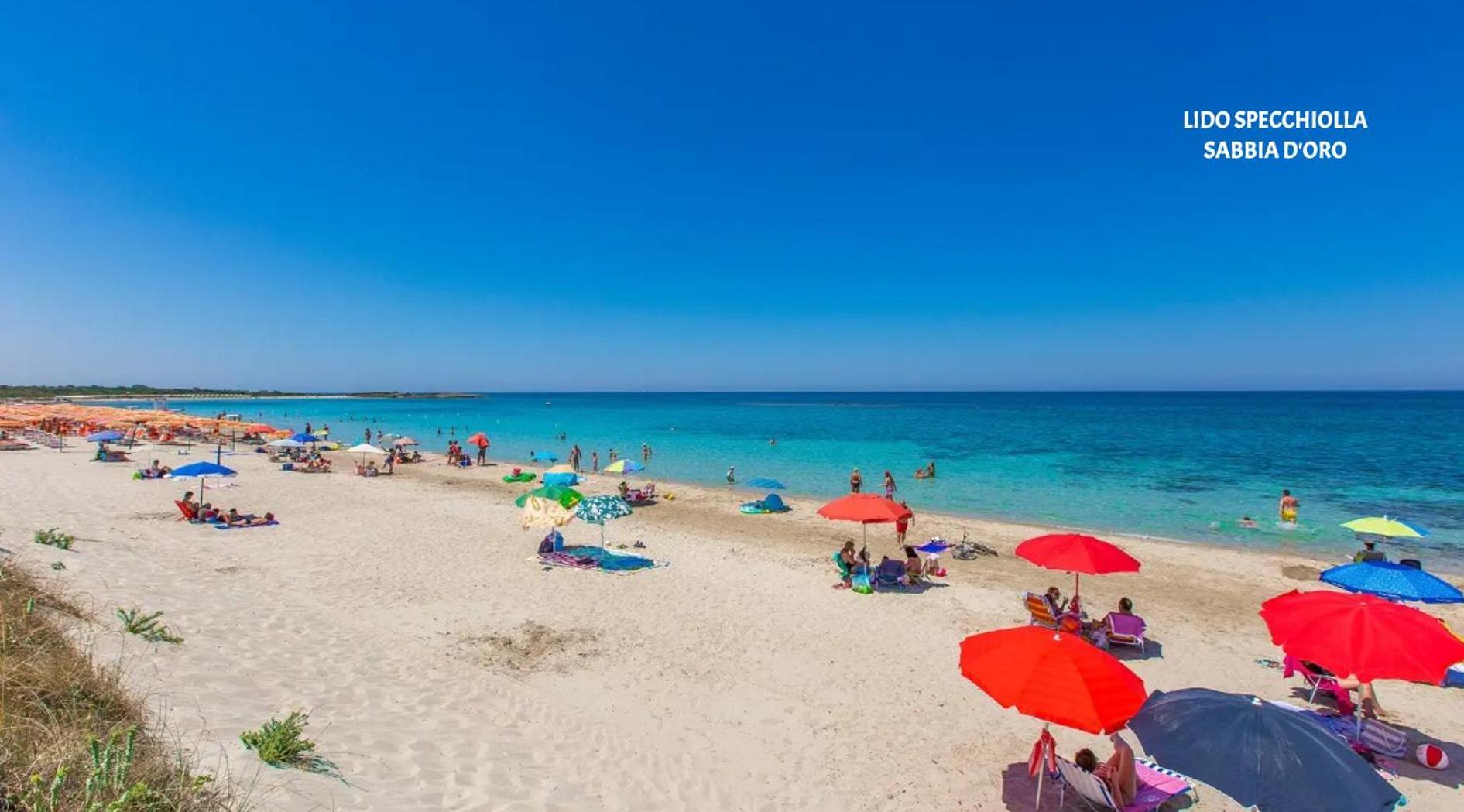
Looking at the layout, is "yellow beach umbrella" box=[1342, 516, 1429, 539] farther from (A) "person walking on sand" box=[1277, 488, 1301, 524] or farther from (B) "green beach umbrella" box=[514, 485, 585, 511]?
(B) "green beach umbrella" box=[514, 485, 585, 511]

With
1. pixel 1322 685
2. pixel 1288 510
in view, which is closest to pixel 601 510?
pixel 1322 685

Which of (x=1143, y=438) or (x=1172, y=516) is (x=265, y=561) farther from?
(x=1143, y=438)

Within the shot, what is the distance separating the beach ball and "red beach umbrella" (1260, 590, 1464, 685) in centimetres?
124

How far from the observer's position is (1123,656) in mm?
9805

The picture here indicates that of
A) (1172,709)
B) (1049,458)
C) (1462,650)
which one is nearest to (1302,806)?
(1172,709)

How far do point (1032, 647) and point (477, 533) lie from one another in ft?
47.7

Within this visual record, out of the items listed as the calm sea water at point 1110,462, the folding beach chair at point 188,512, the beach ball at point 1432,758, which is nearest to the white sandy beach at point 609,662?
the beach ball at point 1432,758

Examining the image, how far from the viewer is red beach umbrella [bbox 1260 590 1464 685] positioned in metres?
6.01

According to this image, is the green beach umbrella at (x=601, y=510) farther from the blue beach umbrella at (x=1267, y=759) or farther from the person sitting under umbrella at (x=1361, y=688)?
the person sitting under umbrella at (x=1361, y=688)

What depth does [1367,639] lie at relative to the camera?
20.6 feet

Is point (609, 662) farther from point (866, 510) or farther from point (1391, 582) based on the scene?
point (1391, 582)

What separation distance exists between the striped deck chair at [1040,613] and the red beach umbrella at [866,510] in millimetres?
2860

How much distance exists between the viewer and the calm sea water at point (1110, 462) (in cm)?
2212

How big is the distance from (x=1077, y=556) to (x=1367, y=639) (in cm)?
371
